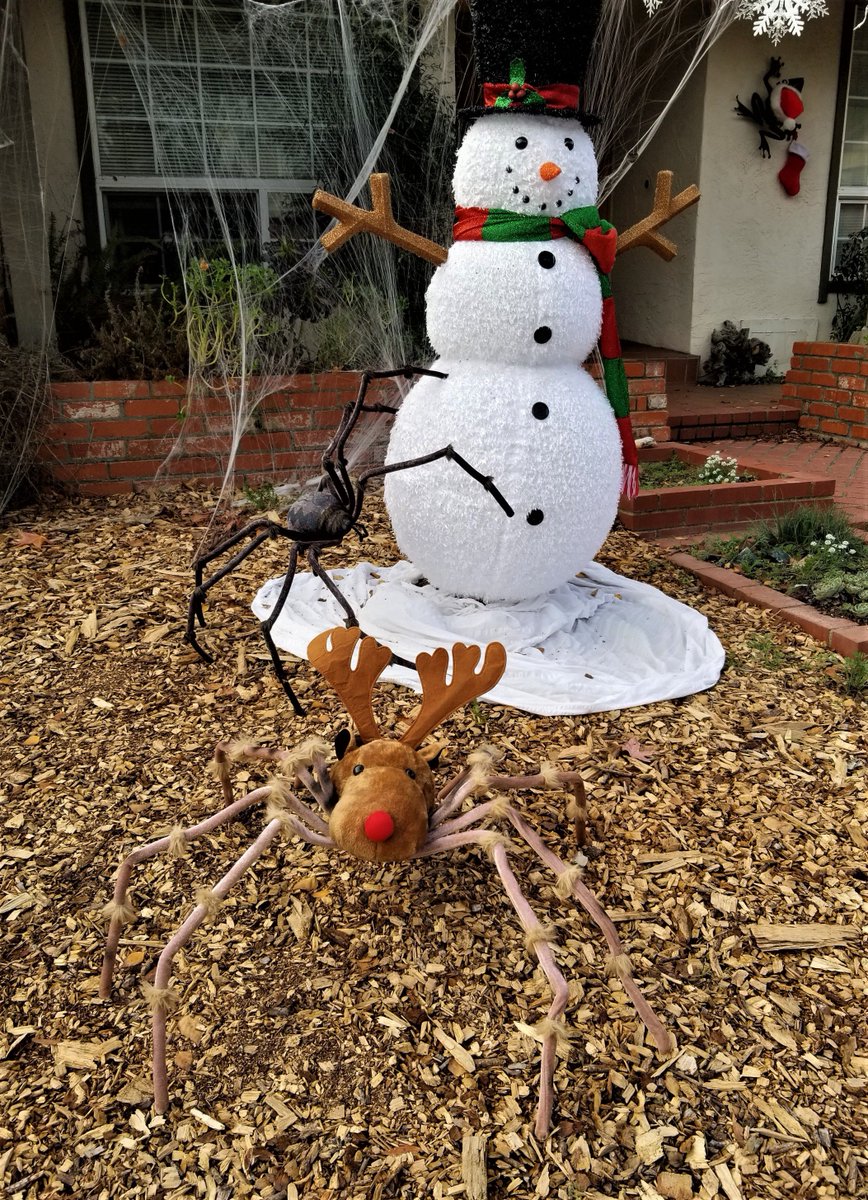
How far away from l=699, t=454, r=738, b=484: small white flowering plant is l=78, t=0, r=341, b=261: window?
2.54 metres

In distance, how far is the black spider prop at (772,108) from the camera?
712 centimetres

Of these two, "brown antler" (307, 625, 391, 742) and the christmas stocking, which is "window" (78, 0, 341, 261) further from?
the christmas stocking

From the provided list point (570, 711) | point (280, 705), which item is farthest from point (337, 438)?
point (570, 711)

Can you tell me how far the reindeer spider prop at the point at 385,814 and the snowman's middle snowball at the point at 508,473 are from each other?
1.09 m

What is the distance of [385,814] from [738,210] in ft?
23.5

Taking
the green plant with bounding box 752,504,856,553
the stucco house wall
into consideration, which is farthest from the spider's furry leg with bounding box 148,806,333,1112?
the stucco house wall

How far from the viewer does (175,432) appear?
4.75 metres

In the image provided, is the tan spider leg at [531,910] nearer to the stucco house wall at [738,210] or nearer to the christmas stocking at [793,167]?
the stucco house wall at [738,210]

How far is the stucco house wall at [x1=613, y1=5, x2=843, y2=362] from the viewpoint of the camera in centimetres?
712

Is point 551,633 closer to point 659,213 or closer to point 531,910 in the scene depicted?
point 659,213

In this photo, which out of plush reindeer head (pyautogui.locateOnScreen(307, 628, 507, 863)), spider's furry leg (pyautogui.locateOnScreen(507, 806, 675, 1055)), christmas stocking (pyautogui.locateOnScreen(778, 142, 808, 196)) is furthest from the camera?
christmas stocking (pyautogui.locateOnScreen(778, 142, 808, 196))

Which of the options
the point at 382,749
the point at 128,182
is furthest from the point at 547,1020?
the point at 128,182

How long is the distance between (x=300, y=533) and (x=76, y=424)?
2455 mm

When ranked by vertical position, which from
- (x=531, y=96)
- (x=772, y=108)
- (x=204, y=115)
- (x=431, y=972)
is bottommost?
(x=431, y=972)
